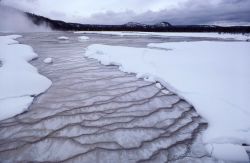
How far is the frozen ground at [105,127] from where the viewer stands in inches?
87.8

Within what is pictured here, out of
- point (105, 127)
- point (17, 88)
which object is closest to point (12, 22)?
point (17, 88)

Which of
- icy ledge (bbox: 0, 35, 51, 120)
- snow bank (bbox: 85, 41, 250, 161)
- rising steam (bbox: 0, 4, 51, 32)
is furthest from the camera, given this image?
rising steam (bbox: 0, 4, 51, 32)

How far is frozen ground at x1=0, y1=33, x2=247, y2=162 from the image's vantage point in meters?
2.23

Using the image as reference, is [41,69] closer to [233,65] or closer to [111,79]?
[111,79]

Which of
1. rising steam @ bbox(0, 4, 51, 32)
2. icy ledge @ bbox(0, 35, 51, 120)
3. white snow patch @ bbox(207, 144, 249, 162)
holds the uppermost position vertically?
rising steam @ bbox(0, 4, 51, 32)

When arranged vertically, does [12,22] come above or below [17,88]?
above

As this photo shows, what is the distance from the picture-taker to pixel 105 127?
2.70 meters

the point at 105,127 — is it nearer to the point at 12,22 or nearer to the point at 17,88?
the point at 17,88

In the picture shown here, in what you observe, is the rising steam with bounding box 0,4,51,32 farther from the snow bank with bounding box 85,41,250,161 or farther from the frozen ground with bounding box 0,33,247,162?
the frozen ground with bounding box 0,33,247,162

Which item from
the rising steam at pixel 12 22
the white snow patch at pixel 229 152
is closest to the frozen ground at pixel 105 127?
the white snow patch at pixel 229 152

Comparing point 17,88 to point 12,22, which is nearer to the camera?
point 17,88

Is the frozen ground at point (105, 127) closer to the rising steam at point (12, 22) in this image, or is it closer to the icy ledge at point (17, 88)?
the icy ledge at point (17, 88)

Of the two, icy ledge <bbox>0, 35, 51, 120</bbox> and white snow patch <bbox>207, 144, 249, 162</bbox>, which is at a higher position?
icy ledge <bbox>0, 35, 51, 120</bbox>

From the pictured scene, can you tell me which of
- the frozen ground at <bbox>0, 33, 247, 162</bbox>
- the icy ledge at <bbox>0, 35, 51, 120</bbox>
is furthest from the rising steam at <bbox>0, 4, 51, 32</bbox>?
the frozen ground at <bbox>0, 33, 247, 162</bbox>
